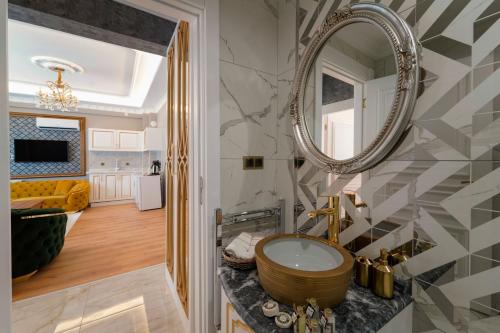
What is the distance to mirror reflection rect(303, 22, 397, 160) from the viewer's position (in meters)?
0.86

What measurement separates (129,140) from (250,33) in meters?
5.90

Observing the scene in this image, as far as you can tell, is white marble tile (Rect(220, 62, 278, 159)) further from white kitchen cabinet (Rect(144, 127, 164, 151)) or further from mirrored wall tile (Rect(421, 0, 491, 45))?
white kitchen cabinet (Rect(144, 127, 164, 151))

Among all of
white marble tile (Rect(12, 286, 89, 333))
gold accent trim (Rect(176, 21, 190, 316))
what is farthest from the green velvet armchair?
gold accent trim (Rect(176, 21, 190, 316))

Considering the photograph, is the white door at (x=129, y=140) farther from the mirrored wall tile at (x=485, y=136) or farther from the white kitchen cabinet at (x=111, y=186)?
the mirrored wall tile at (x=485, y=136)

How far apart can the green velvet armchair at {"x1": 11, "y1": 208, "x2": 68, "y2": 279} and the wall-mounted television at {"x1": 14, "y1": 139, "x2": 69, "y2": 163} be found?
13.5ft

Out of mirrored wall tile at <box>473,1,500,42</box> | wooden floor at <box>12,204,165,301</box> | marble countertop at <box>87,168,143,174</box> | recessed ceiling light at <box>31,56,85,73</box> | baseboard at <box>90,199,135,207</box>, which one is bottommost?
wooden floor at <box>12,204,165,301</box>

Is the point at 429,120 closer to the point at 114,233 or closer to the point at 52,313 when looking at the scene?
the point at 52,313

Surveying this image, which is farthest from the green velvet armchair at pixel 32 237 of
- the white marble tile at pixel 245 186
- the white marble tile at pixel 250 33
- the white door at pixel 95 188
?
the white door at pixel 95 188

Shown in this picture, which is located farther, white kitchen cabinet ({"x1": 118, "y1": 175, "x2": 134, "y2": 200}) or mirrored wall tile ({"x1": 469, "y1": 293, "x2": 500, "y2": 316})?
white kitchen cabinet ({"x1": 118, "y1": 175, "x2": 134, "y2": 200})

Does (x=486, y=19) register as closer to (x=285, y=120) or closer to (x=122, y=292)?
(x=285, y=120)

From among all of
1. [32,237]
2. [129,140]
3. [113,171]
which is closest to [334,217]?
[32,237]

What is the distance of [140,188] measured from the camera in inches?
201

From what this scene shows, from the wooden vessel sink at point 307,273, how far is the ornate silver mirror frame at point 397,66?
0.39m

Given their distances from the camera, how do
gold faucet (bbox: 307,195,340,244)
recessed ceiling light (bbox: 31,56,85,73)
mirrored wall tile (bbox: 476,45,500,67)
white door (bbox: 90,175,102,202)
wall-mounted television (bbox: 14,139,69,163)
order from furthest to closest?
white door (bbox: 90,175,102,202), wall-mounted television (bbox: 14,139,69,163), recessed ceiling light (bbox: 31,56,85,73), gold faucet (bbox: 307,195,340,244), mirrored wall tile (bbox: 476,45,500,67)
